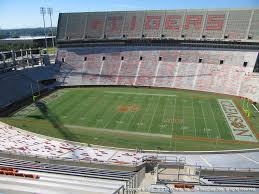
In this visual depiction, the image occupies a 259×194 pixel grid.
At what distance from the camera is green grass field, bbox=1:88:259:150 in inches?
1350

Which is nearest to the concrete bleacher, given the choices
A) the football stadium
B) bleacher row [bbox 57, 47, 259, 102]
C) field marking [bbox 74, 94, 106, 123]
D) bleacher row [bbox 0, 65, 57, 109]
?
the football stadium

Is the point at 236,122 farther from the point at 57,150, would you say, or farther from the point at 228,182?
the point at 57,150

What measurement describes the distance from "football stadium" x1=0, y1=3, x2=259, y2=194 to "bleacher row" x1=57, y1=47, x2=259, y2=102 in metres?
0.22

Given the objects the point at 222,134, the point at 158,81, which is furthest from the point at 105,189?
the point at 158,81

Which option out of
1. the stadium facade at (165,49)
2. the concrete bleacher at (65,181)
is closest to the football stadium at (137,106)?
the concrete bleacher at (65,181)

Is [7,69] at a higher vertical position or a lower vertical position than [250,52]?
lower

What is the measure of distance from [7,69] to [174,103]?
110ft

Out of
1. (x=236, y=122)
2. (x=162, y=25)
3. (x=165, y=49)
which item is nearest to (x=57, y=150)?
(x=236, y=122)

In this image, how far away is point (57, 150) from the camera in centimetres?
Result: 2991

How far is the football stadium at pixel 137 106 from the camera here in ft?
64.4

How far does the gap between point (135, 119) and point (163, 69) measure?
23.1m

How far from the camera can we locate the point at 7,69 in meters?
58.3

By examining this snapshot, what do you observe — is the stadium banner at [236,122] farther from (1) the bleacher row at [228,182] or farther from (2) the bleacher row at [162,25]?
(2) the bleacher row at [162,25]

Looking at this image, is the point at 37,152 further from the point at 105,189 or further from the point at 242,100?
the point at 242,100
